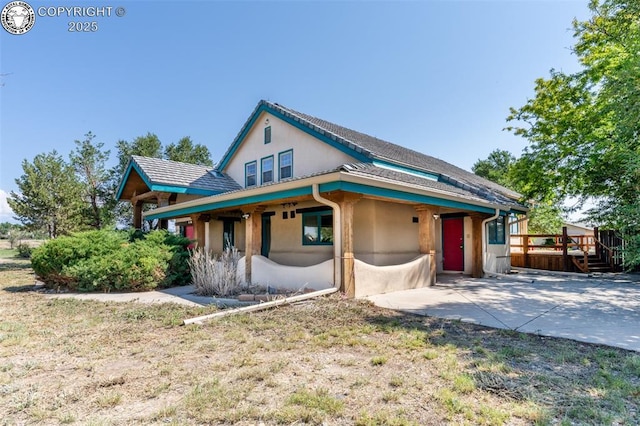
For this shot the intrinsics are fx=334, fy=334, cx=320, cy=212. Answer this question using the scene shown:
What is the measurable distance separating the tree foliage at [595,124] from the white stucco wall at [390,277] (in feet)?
14.6

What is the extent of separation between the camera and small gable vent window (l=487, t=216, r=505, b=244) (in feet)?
44.4

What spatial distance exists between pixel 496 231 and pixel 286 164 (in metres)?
9.12

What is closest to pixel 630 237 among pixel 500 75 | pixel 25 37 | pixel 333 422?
pixel 333 422

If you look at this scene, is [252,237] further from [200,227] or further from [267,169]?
[267,169]

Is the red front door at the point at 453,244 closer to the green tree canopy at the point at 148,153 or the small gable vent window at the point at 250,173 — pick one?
the small gable vent window at the point at 250,173

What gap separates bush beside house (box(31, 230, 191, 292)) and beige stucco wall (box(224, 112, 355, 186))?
506 cm

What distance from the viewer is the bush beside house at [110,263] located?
975 cm

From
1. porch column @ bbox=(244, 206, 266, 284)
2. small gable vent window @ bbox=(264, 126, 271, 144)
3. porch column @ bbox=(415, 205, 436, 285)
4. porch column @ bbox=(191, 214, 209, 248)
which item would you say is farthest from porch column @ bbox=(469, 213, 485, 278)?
porch column @ bbox=(191, 214, 209, 248)

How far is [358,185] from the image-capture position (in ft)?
24.9

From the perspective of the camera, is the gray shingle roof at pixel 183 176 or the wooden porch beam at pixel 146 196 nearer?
the gray shingle roof at pixel 183 176

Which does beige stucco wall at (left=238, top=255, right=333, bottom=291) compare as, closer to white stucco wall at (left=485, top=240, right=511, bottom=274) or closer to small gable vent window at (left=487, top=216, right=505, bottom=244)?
white stucco wall at (left=485, top=240, right=511, bottom=274)

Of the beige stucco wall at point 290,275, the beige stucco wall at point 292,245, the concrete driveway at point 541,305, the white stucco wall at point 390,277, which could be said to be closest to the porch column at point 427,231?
the white stucco wall at point 390,277

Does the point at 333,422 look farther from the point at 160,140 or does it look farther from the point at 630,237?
the point at 160,140

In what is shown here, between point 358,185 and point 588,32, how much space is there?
1295 cm
